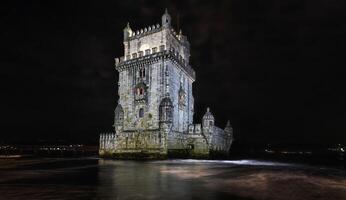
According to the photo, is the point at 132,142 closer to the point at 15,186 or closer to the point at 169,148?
the point at 169,148

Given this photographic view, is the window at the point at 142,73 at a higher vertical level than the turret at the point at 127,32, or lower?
lower

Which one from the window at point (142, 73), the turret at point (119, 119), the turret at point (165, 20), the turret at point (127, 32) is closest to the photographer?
the turret at point (165, 20)

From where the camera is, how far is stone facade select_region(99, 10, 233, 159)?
49125 mm

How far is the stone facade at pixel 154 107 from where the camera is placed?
4912 cm

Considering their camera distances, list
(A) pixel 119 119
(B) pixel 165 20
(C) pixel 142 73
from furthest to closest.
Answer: (A) pixel 119 119 < (C) pixel 142 73 < (B) pixel 165 20

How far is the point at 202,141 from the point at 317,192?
129ft

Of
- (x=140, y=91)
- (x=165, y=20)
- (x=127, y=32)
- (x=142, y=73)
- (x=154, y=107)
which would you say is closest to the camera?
(x=154, y=107)

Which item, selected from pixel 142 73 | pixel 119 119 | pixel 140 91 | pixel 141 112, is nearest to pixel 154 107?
pixel 141 112

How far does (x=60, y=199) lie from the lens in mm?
11305

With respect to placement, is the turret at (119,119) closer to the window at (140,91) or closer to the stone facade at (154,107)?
Result: the stone facade at (154,107)

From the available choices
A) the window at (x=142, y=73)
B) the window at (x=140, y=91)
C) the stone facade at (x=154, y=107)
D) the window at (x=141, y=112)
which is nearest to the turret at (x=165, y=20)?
the stone facade at (x=154, y=107)

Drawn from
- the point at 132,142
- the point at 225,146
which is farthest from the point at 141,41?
the point at 225,146

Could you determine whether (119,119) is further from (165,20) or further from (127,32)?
(165,20)

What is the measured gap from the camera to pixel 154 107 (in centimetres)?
5059
